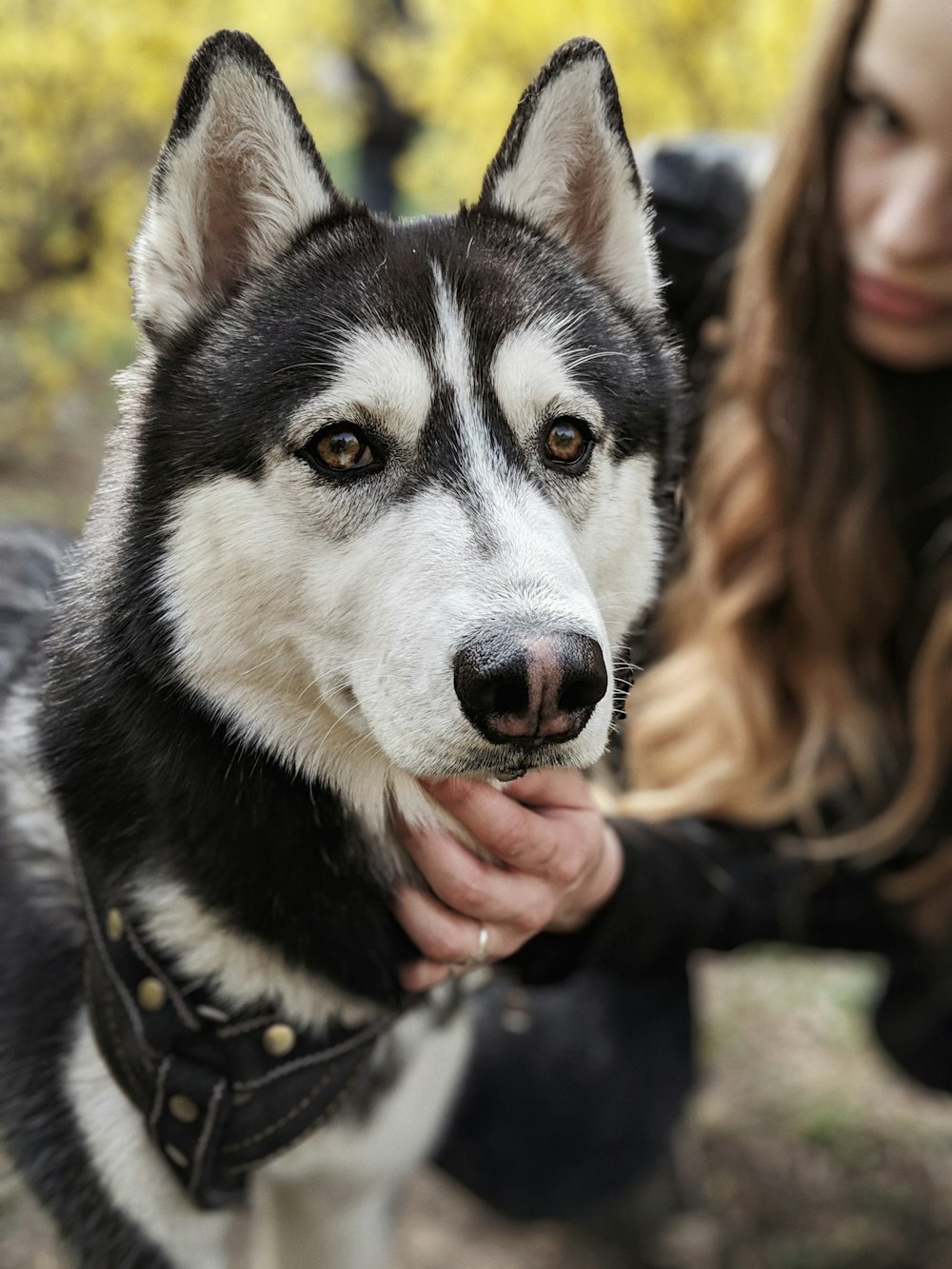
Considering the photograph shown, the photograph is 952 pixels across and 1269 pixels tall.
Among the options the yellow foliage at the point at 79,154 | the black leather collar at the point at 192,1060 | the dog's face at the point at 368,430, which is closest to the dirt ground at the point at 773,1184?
the black leather collar at the point at 192,1060

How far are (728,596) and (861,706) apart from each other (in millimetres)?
362

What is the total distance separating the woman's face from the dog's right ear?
3.72 ft

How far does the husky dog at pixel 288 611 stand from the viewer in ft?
3.89

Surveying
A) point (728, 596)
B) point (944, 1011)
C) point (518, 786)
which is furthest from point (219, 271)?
point (944, 1011)

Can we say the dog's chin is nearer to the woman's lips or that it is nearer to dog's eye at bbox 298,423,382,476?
dog's eye at bbox 298,423,382,476

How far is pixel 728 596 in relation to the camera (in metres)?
2.43

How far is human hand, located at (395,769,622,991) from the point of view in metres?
1.44

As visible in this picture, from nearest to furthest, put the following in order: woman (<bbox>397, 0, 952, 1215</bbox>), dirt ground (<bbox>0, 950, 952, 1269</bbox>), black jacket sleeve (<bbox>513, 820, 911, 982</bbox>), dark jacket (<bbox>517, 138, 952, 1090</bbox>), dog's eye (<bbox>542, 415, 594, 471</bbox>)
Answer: dog's eye (<bbox>542, 415, 594, 471</bbox>) → black jacket sleeve (<bbox>513, 820, 911, 982</bbox>) → woman (<bbox>397, 0, 952, 1215</bbox>) → dark jacket (<bbox>517, 138, 952, 1090</bbox>) → dirt ground (<bbox>0, 950, 952, 1269</bbox>)

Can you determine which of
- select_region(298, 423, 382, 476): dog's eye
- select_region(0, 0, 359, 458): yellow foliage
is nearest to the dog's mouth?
select_region(298, 423, 382, 476): dog's eye

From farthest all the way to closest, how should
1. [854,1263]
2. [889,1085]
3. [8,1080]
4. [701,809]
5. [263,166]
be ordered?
1. [889,1085]
2. [854,1263]
3. [701,809]
4. [8,1080]
5. [263,166]

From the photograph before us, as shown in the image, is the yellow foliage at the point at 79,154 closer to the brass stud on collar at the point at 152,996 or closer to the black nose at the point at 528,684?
the brass stud on collar at the point at 152,996

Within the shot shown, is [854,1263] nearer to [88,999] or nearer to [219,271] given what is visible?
[88,999]

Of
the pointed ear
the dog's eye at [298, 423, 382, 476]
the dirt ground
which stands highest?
the pointed ear

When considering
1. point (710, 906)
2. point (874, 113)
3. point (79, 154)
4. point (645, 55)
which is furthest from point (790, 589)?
point (79, 154)
